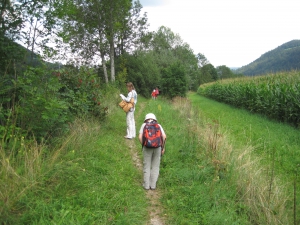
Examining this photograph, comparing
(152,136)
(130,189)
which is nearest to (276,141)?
(152,136)

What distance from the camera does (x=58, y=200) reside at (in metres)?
3.34

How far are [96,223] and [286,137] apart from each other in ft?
24.7

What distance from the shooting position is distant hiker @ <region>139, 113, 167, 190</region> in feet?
13.6

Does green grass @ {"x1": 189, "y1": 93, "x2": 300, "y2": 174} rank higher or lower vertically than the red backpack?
lower

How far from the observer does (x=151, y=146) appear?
162 inches

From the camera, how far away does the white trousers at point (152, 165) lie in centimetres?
437

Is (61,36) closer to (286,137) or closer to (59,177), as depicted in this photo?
(59,177)

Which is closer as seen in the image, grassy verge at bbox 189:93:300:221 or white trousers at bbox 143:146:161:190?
white trousers at bbox 143:146:161:190

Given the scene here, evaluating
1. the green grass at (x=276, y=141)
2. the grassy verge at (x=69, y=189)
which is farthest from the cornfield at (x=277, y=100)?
the grassy verge at (x=69, y=189)

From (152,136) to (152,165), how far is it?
71 cm

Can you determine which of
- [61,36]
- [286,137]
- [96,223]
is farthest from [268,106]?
[96,223]

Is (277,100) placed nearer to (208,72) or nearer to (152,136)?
(152,136)

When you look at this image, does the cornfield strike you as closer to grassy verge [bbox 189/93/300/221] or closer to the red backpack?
grassy verge [bbox 189/93/300/221]

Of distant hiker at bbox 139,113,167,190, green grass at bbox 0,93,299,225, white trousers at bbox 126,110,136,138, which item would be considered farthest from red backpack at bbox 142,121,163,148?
white trousers at bbox 126,110,136,138
